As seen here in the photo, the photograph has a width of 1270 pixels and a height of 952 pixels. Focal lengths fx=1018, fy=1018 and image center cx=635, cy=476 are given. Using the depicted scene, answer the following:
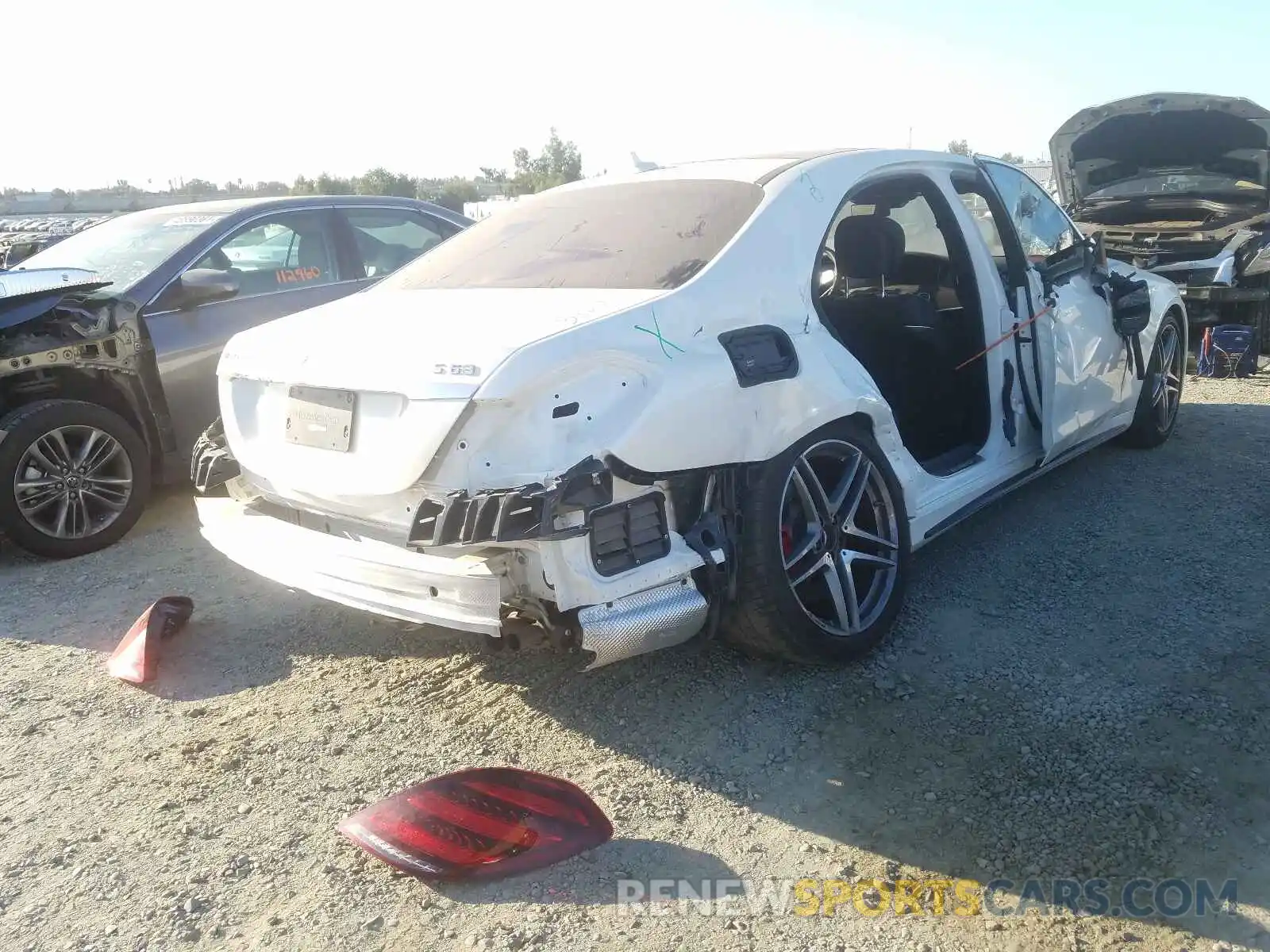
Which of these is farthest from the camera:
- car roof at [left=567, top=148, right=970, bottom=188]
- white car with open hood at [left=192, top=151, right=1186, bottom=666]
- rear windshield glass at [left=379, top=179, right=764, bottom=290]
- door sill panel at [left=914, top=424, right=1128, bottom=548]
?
door sill panel at [left=914, top=424, right=1128, bottom=548]

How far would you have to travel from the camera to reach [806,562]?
3344 millimetres

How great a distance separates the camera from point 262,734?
10.7 feet

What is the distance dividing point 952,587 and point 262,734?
267 centimetres

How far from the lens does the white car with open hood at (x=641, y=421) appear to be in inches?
104

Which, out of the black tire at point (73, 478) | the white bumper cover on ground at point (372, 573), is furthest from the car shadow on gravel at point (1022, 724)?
the black tire at point (73, 478)

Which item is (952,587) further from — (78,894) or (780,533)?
(78,894)

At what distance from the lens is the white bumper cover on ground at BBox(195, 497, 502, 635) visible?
2664 mm

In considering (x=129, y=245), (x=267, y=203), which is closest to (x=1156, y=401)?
(x=267, y=203)

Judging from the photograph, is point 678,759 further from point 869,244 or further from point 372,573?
point 869,244

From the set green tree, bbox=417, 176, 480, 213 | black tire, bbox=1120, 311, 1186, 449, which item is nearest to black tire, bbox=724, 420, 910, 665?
black tire, bbox=1120, 311, 1186, 449

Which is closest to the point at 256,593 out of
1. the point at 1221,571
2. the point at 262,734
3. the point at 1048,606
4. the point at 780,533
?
the point at 262,734

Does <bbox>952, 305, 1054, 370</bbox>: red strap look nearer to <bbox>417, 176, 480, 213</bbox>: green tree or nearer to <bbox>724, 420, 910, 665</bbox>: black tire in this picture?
<bbox>724, 420, 910, 665</bbox>: black tire

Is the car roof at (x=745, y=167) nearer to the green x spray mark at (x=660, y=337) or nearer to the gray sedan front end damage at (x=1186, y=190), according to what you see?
the green x spray mark at (x=660, y=337)

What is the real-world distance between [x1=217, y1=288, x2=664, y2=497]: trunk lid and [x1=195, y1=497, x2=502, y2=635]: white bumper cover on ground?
15cm
